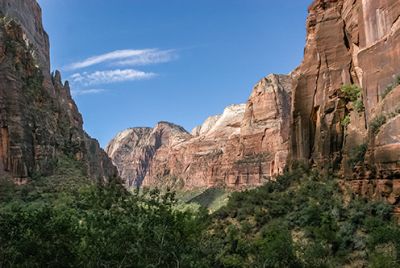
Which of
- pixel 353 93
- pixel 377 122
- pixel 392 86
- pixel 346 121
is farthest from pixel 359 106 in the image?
pixel 377 122

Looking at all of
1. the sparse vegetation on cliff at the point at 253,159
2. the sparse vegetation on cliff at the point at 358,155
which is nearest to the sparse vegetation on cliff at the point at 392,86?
the sparse vegetation on cliff at the point at 358,155

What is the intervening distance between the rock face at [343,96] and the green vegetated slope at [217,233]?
6.07 feet

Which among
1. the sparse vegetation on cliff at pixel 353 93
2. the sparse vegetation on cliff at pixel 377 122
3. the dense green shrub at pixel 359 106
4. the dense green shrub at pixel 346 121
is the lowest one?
the sparse vegetation on cliff at pixel 377 122

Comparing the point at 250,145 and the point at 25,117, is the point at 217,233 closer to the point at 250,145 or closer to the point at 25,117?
the point at 25,117

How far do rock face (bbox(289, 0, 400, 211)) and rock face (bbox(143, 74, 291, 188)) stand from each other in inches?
1576

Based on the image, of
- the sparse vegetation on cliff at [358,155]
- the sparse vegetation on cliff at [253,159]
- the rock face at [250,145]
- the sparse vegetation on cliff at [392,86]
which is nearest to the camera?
the sparse vegetation on cliff at [392,86]

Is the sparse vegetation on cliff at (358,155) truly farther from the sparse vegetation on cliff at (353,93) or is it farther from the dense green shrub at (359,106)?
the sparse vegetation on cliff at (353,93)

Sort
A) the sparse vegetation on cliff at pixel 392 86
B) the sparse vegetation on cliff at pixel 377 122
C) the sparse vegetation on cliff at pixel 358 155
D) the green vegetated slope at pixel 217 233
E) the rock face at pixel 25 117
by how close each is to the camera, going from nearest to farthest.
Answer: the green vegetated slope at pixel 217 233
the sparse vegetation on cliff at pixel 377 122
the sparse vegetation on cliff at pixel 392 86
the sparse vegetation on cliff at pixel 358 155
the rock face at pixel 25 117

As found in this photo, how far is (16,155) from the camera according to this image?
137ft

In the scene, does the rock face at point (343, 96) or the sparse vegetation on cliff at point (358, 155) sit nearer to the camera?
the rock face at point (343, 96)

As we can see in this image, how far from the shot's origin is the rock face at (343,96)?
19350mm

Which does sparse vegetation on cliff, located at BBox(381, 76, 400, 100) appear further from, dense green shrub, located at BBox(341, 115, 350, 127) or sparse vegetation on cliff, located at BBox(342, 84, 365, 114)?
dense green shrub, located at BBox(341, 115, 350, 127)

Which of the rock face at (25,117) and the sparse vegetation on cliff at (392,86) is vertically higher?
the rock face at (25,117)

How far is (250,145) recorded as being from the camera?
9719 cm
